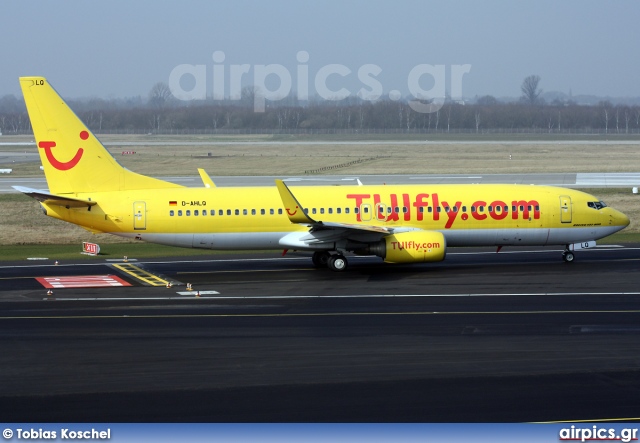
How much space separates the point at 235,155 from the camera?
124 meters

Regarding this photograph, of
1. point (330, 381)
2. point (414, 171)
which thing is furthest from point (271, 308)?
point (414, 171)

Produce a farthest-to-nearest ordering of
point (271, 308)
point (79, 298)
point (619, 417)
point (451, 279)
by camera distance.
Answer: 1. point (451, 279)
2. point (79, 298)
3. point (271, 308)
4. point (619, 417)

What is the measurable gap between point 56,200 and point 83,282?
3.76m

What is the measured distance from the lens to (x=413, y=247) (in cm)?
3634

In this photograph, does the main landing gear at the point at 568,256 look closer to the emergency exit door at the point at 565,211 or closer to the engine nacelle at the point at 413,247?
the emergency exit door at the point at 565,211

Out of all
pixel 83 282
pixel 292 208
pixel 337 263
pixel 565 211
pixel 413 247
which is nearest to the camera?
pixel 292 208

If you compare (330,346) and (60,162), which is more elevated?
(60,162)

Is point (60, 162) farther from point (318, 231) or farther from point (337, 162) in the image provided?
point (337, 162)

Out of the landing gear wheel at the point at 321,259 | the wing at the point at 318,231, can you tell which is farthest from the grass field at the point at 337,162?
the wing at the point at 318,231

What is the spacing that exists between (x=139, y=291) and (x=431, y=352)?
1492 centimetres

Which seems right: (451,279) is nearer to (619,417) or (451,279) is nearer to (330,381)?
(330,381)

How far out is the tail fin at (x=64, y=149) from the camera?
3697cm

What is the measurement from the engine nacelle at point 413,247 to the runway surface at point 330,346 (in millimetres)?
895

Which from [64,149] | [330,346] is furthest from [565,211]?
[64,149]
